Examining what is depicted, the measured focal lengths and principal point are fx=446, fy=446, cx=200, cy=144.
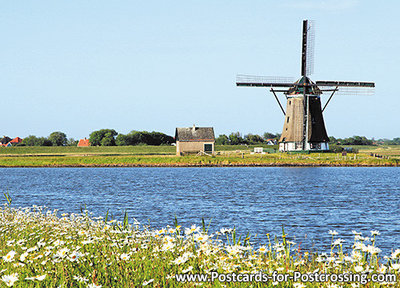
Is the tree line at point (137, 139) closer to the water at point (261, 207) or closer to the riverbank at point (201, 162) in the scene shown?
the riverbank at point (201, 162)

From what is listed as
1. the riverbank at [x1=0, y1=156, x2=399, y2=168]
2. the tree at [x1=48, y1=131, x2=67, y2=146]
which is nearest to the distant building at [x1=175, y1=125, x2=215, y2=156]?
the riverbank at [x1=0, y1=156, x2=399, y2=168]

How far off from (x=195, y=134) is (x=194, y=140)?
131 centimetres

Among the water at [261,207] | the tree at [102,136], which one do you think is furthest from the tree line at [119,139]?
the water at [261,207]

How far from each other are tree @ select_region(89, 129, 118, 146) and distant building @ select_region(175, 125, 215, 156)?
300ft

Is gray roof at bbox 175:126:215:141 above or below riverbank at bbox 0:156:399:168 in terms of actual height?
above

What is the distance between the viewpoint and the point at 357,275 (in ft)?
18.1

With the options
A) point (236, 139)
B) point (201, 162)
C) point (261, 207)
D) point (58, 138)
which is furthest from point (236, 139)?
point (261, 207)

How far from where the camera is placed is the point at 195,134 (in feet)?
266

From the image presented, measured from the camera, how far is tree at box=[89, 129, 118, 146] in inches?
6663

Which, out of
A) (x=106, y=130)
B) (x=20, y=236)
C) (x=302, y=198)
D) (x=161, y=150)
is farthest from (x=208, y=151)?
(x=106, y=130)

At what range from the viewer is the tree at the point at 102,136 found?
169m

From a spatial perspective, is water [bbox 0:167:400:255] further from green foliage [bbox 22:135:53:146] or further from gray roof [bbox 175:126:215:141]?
green foliage [bbox 22:135:53:146]

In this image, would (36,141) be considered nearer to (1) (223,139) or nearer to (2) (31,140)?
(2) (31,140)

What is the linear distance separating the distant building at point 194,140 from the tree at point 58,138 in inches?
4722
